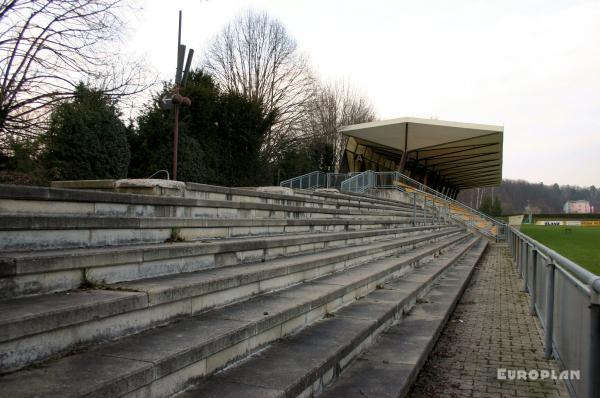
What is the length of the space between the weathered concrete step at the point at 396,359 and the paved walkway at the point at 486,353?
0.71 ft

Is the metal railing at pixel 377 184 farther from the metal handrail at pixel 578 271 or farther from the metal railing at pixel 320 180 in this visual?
the metal handrail at pixel 578 271

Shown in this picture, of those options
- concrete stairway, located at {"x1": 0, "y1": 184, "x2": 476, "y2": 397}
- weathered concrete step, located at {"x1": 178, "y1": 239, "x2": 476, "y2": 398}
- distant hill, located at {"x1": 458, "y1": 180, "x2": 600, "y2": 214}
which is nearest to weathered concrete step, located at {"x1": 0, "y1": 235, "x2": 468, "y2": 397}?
concrete stairway, located at {"x1": 0, "y1": 184, "x2": 476, "y2": 397}

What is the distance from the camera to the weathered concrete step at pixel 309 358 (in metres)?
2.85

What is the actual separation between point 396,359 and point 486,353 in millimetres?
1825

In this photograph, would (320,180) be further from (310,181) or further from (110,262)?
(110,262)

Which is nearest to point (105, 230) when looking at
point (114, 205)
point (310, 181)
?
point (114, 205)

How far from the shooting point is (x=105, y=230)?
3.96 meters

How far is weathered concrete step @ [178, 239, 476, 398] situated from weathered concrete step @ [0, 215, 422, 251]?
161cm

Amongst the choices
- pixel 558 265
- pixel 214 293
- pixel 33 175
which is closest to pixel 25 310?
pixel 214 293

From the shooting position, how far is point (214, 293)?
12.6ft

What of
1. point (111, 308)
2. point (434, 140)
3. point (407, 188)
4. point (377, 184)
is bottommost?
point (111, 308)

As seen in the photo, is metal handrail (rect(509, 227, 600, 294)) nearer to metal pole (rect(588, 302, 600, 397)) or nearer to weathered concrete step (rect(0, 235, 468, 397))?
metal pole (rect(588, 302, 600, 397))

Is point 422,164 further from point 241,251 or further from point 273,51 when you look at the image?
point 241,251

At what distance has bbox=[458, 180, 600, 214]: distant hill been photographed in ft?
443
